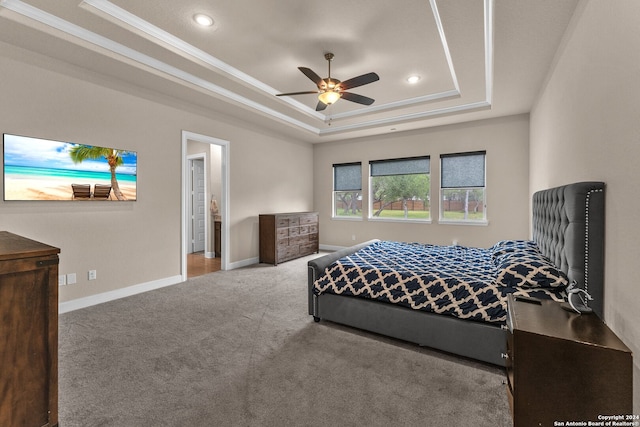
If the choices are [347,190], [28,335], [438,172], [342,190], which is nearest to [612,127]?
[28,335]

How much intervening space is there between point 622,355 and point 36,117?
4.96 meters

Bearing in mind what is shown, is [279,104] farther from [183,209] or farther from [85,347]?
[85,347]

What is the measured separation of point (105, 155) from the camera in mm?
3666

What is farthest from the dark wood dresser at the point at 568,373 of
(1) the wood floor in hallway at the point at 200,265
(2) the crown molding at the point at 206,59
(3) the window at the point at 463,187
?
(1) the wood floor in hallway at the point at 200,265

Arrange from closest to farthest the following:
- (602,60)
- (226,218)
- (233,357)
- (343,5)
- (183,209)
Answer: (602,60) → (233,357) → (343,5) → (183,209) → (226,218)

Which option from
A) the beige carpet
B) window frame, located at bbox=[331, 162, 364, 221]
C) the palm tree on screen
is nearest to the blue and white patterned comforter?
the beige carpet

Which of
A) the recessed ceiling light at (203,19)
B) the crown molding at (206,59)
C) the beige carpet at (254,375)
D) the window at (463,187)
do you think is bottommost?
the beige carpet at (254,375)

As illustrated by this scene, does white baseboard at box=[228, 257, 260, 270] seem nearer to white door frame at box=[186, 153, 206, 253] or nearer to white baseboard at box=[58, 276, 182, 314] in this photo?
white baseboard at box=[58, 276, 182, 314]

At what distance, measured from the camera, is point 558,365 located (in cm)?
127

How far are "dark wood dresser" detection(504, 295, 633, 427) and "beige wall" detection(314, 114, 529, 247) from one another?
4.54 meters

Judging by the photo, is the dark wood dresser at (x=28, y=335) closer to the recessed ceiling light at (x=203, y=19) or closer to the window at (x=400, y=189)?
the recessed ceiling light at (x=203, y=19)

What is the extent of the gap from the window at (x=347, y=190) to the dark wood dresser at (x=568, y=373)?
19.0 ft

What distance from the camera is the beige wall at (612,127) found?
1.44 m

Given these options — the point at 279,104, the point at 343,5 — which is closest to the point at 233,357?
the point at 343,5
